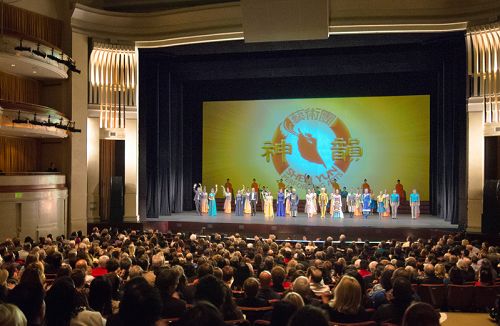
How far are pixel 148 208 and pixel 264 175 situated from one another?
4.83 meters

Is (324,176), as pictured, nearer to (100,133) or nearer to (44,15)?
(100,133)

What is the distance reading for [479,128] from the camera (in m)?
14.3

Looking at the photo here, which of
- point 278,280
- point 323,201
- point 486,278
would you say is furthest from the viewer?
point 323,201

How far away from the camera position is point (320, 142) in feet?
63.8

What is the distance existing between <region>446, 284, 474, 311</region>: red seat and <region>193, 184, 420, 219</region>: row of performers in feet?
36.5

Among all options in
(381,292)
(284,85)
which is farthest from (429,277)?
(284,85)

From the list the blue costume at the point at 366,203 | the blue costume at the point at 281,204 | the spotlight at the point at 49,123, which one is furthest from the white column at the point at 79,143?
the blue costume at the point at 366,203

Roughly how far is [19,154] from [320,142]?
10660mm

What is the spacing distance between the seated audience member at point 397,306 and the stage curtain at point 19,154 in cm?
1383

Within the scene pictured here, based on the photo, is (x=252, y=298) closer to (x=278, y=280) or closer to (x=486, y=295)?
(x=278, y=280)

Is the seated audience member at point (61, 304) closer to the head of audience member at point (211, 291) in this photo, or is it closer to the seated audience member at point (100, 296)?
the seated audience member at point (100, 296)

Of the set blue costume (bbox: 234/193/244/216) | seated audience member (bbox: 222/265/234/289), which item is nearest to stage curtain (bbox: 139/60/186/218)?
blue costume (bbox: 234/193/244/216)

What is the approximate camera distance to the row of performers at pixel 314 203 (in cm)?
1777

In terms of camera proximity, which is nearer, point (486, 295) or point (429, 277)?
point (486, 295)
